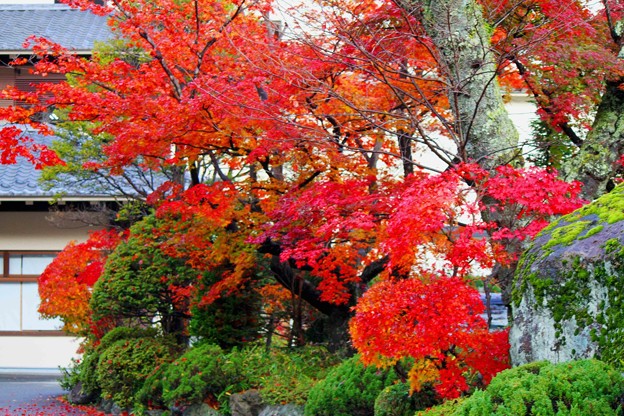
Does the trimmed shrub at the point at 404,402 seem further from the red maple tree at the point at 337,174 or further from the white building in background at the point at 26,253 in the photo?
the white building in background at the point at 26,253

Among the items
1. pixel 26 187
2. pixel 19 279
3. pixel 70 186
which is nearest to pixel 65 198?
pixel 70 186

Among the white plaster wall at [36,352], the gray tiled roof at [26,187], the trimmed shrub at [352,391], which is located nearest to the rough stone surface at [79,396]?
the gray tiled roof at [26,187]

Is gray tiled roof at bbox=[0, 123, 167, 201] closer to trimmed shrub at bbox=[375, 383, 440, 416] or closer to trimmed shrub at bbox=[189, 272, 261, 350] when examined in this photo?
trimmed shrub at bbox=[189, 272, 261, 350]

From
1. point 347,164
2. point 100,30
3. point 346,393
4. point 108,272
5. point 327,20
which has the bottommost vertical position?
point 346,393

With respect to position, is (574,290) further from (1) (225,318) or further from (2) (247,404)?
(1) (225,318)

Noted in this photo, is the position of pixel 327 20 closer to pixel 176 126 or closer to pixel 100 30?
pixel 176 126

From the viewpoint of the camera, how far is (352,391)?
906 cm

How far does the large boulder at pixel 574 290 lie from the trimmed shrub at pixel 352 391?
2.25m

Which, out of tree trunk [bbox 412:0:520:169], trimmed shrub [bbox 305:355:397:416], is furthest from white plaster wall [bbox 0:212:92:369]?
tree trunk [bbox 412:0:520:169]

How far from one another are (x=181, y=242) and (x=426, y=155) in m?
11.5

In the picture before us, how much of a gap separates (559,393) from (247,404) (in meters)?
6.23

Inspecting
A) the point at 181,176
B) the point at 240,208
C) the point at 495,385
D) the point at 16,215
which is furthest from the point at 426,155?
the point at 495,385

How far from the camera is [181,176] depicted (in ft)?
55.2

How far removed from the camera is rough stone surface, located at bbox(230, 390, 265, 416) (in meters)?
11.2
